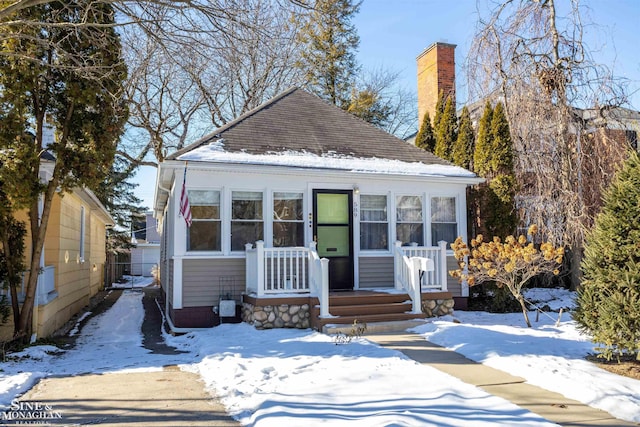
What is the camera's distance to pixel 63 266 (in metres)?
10.2

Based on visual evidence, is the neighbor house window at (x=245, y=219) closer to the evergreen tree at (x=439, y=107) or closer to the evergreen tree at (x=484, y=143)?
the evergreen tree at (x=484, y=143)

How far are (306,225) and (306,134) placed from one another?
7.67 feet

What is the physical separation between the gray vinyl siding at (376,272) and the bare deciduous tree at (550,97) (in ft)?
11.7

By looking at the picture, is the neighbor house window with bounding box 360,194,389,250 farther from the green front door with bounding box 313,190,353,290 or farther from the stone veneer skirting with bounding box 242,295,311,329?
the stone veneer skirting with bounding box 242,295,311,329

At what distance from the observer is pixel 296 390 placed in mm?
5004

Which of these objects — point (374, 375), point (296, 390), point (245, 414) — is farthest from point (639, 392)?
point (245, 414)

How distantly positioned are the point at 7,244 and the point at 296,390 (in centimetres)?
544

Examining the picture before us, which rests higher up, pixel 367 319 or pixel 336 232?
pixel 336 232

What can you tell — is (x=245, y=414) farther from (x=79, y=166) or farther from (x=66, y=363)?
(x=79, y=166)

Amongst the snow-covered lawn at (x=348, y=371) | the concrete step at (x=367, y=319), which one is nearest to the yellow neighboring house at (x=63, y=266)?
the snow-covered lawn at (x=348, y=371)

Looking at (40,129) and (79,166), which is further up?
(40,129)

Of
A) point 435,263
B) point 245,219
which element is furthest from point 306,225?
point 435,263

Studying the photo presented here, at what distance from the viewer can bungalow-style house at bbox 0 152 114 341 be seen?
26.8 feet

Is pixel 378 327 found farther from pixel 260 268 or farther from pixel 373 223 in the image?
pixel 373 223
